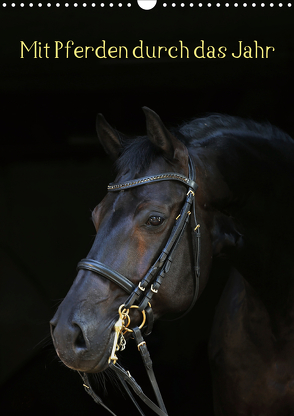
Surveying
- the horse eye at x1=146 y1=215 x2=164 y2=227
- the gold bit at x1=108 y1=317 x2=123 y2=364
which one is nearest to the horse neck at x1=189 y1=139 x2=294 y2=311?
the horse eye at x1=146 y1=215 x2=164 y2=227

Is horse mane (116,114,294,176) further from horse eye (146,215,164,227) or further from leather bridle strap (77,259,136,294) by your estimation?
leather bridle strap (77,259,136,294)

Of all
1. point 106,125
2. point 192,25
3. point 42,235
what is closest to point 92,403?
point 42,235

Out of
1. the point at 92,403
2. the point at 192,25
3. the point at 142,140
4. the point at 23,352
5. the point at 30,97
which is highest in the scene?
the point at 192,25

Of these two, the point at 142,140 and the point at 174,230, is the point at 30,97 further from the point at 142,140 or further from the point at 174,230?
the point at 174,230

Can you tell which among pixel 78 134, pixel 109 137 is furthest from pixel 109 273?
pixel 78 134

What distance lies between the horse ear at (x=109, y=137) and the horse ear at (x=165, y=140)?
296 mm

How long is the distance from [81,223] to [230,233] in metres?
1.97

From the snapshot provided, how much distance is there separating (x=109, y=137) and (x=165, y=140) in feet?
1.32

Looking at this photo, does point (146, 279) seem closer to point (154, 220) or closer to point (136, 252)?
point (136, 252)

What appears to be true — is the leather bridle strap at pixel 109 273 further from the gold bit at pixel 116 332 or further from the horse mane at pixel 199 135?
the horse mane at pixel 199 135

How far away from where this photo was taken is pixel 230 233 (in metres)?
2.20

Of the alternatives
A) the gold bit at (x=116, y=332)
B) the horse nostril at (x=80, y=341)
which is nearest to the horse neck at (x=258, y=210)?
the gold bit at (x=116, y=332)

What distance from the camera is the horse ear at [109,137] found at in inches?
87.6

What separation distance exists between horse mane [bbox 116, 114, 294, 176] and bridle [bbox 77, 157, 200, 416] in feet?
0.41
